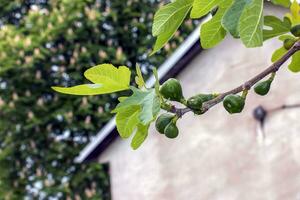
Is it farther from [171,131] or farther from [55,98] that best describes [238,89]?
[55,98]

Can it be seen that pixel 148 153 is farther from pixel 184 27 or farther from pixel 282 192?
pixel 184 27

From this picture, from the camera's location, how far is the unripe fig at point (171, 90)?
4.33ft

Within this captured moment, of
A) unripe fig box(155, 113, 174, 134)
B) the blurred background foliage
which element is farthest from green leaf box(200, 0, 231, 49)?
the blurred background foliage

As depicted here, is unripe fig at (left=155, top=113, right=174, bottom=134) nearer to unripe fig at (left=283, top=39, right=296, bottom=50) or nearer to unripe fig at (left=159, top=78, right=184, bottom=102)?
unripe fig at (left=159, top=78, right=184, bottom=102)

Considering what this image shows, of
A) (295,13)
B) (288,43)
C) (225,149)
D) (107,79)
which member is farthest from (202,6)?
(225,149)

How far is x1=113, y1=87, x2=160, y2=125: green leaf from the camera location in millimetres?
1229

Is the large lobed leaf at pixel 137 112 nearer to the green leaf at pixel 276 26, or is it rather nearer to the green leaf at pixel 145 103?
the green leaf at pixel 145 103

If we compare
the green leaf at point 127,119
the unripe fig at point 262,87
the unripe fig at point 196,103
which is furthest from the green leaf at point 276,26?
the green leaf at point 127,119

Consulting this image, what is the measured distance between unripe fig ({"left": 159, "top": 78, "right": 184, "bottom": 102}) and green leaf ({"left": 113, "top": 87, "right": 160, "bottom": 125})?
0.15 feet

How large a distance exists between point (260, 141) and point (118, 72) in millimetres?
5296

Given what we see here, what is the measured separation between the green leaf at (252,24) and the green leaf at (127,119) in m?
0.27

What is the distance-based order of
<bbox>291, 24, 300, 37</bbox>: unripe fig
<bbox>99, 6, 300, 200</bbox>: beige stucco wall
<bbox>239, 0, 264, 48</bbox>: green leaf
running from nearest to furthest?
1. <bbox>239, 0, 264, 48</bbox>: green leaf
2. <bbox>291, 24, 300, 37</bbox>: unripe fig
3. <bbox>99, 6, 300, 200</bbox>: beige stucco wall

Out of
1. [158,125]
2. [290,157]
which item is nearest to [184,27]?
[290,157]

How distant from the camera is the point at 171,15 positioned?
1.36m
